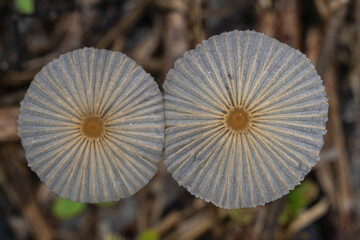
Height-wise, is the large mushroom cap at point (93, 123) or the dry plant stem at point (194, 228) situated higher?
the large mushroom cap at point (93, 123)

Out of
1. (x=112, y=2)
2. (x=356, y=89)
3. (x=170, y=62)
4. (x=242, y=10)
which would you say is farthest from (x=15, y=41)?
(x=356, y=89)

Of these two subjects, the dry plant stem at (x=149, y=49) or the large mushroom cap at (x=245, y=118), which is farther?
the dry plant stem at (x=149, y=49)

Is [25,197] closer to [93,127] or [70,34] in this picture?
[70,34]

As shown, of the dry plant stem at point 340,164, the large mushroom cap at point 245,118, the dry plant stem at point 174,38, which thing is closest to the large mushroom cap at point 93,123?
the large mushroom cap at point 245,118

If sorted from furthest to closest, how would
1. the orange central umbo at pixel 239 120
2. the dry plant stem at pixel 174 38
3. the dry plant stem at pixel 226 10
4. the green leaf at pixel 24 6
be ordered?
the dry plant stem at pixel 226 10, the dry plant stem at pixel 174 38, the green leaf at pixel 24 6, the orange central umbo at pixel 239 120

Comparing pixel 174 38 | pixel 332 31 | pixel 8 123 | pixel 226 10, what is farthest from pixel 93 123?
pixel 332 31

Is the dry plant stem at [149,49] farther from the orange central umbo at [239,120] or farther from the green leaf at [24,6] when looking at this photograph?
the orange central umbo at [239,120]

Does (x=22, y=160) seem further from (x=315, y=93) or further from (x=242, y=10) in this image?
(x=315, y=93)
